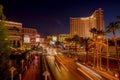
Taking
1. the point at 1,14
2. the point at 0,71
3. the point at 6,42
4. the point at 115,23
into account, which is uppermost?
the point at 115,23

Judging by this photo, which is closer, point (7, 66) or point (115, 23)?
point (7, 66)

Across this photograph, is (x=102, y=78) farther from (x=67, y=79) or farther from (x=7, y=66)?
(x=7, y=66)

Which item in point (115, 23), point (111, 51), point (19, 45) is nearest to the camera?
point (115, 23)

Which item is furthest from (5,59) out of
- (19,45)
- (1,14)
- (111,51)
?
(19,45)

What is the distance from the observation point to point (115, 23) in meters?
59.6

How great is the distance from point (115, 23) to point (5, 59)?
47.5m

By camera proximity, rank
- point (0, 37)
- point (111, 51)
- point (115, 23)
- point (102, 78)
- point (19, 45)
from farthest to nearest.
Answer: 1. point (19, 45)
2. point (111, 51)
3. point (115, 23)
4. point (102, 78)
5. point (0, 37)

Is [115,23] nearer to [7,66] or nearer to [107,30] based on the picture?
[107,30]

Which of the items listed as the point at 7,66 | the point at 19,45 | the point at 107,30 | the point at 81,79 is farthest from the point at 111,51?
the point at 7,66

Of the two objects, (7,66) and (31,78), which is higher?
(7,66)

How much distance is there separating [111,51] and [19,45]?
5803 cm

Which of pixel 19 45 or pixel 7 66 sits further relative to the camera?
pixel 19 45

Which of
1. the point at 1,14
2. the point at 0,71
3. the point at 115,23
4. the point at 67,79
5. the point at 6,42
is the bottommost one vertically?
the point at 67,79

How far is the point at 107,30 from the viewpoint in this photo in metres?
60.6
